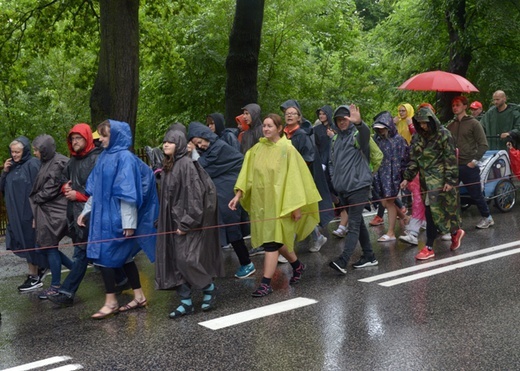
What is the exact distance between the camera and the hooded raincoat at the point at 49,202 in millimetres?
8359

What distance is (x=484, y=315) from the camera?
671cm

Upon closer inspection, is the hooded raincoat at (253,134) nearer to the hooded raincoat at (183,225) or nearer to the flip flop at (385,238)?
the flip flop at (385,238)

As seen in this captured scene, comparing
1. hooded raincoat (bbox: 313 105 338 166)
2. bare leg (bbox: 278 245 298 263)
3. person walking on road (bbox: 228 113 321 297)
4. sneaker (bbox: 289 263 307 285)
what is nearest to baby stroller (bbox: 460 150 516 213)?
hooded raincoat (bbox: 313 105 338 166)

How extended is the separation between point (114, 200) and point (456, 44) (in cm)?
1369

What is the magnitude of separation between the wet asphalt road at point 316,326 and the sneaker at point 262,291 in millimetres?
85

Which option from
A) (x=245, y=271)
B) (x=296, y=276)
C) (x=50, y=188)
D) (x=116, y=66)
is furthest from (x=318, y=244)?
(x=116, y=66)

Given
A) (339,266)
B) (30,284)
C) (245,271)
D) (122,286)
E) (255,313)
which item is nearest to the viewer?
(255,313)

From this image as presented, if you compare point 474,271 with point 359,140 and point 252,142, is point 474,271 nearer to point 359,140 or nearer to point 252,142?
point 359,140

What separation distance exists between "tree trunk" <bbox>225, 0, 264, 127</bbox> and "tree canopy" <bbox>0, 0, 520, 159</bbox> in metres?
4.16

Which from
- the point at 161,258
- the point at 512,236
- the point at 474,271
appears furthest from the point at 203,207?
the point at 512,236

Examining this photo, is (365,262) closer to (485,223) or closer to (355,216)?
(355,216)

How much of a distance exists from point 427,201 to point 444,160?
Answer: 54cm

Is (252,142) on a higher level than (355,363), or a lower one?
higher

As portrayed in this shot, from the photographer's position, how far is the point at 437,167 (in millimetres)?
9266
